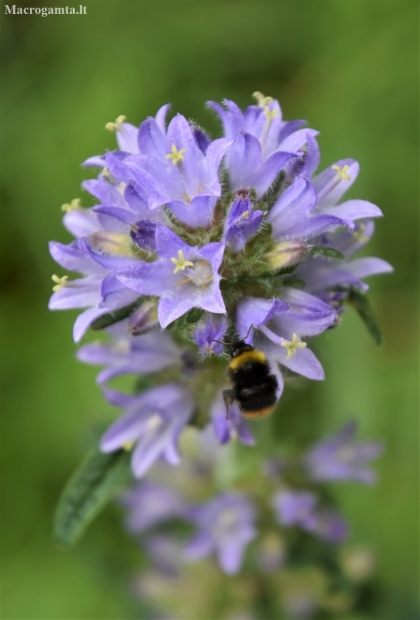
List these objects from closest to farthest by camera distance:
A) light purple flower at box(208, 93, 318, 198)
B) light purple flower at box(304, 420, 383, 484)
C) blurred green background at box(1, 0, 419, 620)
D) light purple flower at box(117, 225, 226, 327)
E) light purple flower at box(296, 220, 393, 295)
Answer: light purple flower at box(117, 225, 226, 327) < light purple flower at box(208, 93, 318, 198) < light purple flower at box(296, 220, 393, 295) < light purple flower at box(304, 420, 383, 484) < blurred green background at box(1, 0, 419, 620)

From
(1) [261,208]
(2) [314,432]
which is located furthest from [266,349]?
(2) [314,432]

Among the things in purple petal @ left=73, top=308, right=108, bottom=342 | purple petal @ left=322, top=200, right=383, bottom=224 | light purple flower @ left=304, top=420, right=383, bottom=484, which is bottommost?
light purple flower @ left=304, top=420, right=383, bottom=484

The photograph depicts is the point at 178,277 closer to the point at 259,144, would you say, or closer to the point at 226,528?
the point at 259,144

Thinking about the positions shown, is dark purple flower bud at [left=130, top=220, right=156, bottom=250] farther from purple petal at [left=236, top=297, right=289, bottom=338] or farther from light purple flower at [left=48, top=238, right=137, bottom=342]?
purple petal at [left=236, top=297, right=289, bottom=338]

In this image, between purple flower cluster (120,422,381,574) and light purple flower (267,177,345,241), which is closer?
light purple flower (267,177,345,241)

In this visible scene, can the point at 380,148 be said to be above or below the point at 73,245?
below

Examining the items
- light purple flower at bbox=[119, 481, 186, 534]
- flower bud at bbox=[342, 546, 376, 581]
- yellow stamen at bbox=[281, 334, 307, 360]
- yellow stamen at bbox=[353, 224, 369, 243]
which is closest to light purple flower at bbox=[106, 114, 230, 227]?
yellow stamen at bbox=[281, 334, 307, 360]

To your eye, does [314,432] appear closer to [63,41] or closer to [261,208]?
[261,208]
